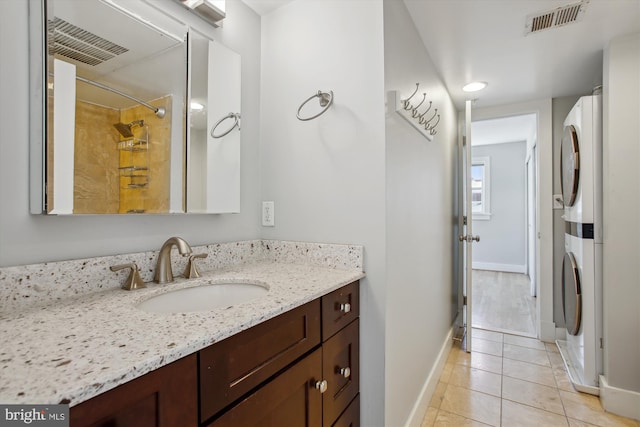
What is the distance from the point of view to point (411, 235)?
5.36ft

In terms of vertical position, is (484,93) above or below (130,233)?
above

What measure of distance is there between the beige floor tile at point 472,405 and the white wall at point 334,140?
2.89 ft

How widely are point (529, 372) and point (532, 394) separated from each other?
0.32 m

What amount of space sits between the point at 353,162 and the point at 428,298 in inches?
46.0

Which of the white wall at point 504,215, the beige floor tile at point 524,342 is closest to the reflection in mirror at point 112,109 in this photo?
the beige floor tile at point 524,342

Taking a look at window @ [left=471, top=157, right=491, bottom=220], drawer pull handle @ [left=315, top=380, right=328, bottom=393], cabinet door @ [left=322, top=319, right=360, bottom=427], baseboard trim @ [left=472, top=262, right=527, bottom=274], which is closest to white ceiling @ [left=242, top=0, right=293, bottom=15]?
cabinet door @ [left=322, top=319, right=360, bottom=427]

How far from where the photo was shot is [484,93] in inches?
108

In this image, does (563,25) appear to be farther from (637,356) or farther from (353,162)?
(637,356)

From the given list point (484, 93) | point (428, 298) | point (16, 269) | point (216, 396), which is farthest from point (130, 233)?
point (484, 93)

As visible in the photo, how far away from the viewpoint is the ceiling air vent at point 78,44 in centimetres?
89

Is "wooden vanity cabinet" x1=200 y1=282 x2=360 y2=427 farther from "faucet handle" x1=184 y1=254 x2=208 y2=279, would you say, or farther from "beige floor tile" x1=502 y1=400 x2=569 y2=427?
"beige floor tile" x1=502 y1=400 x2=569 y2=427

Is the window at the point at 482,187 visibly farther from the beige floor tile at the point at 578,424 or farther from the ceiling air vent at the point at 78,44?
the ceiling air vent at the point at 78,44

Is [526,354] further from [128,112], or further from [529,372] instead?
[128,112]

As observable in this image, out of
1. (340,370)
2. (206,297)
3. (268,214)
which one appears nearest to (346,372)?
(340,370)
